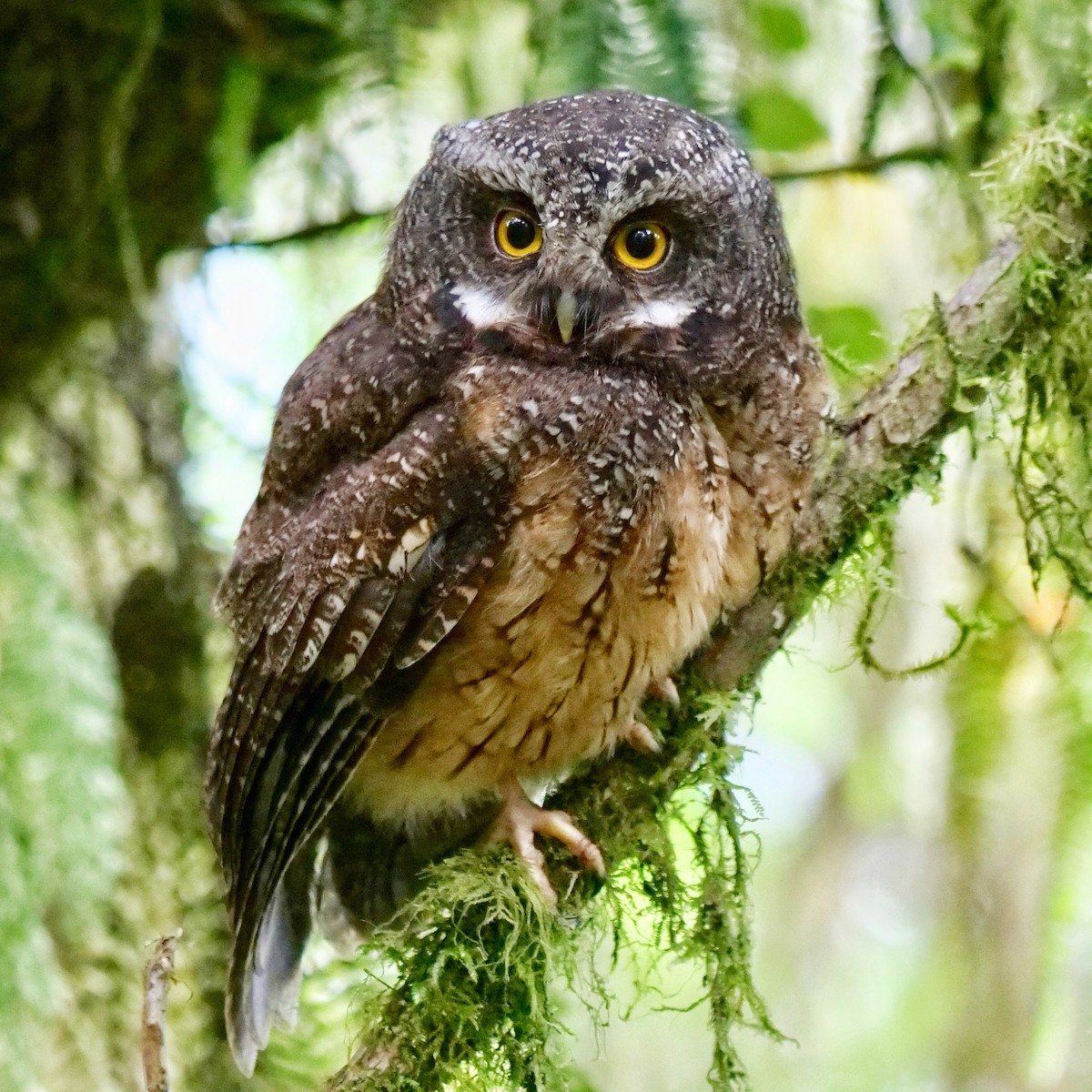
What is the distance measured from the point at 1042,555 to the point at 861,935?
3.92m

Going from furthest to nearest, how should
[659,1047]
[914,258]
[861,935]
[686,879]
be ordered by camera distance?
[861,935] < [659,1047] < [914,258] < [686,879]

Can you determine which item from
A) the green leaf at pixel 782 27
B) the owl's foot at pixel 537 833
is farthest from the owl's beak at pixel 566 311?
the green leaf at pixel 782 27

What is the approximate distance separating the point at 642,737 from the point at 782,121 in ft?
4.30

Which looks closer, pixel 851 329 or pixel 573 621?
pixel 573 621

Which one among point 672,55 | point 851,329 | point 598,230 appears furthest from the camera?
point 851,329

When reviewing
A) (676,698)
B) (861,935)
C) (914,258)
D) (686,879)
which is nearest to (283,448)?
(676,698)

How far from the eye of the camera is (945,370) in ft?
5.24

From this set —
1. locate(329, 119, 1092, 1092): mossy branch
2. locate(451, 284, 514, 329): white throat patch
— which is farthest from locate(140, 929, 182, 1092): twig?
locate(451, 284, 514, 329): white throat patch

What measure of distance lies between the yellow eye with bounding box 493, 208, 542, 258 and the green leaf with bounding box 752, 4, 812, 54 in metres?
0.99

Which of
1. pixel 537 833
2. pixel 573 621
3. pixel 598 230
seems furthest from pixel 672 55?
pixel 537 833

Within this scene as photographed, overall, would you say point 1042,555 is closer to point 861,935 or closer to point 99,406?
point 99,406

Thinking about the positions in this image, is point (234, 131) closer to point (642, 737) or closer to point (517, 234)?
point (517, 234)

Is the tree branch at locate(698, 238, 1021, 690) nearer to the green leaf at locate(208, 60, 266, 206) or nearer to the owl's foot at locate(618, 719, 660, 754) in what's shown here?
the owl's foot at locate(618, 719, 660, 754)

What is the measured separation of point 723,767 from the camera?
1.81m
